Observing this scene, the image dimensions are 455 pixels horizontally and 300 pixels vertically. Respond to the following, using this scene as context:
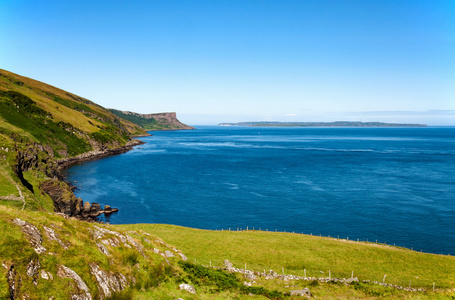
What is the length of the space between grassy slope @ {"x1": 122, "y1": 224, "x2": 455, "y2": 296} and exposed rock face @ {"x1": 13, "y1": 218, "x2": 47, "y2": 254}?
20.9m

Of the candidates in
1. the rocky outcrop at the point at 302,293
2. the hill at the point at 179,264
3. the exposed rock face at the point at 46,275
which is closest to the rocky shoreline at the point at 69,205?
the hill at the point at 179,264

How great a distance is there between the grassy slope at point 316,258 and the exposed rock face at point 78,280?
62.2 feet

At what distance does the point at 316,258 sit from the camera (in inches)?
1713

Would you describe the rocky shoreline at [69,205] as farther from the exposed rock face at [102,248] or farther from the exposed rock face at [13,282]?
the exposed rock face at [13,282]

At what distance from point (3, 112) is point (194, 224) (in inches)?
4899

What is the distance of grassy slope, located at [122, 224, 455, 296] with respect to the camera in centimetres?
3819

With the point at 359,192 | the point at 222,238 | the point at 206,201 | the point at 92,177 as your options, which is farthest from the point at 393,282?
the point at 92,177

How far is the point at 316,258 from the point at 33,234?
37943 millimetres

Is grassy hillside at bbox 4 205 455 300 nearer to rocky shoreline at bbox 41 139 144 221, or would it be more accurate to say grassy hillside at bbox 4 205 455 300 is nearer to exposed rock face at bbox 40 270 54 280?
exposed rock face at bbox 40 270 54 280

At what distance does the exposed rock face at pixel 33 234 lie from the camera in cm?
1983

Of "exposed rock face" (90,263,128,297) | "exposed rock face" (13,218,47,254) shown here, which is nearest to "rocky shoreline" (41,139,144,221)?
"exposed rock face" (13,218,47,254)

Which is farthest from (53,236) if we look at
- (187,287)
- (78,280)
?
(187,287)

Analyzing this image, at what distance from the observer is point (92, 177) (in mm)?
122812

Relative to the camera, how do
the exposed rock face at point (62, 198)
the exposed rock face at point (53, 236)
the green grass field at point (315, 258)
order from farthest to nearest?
1. the exposed rock face at point (62, 198)
2. the green grass field at point (315, 258)
3. the exposed rock face at point (53, 236)
